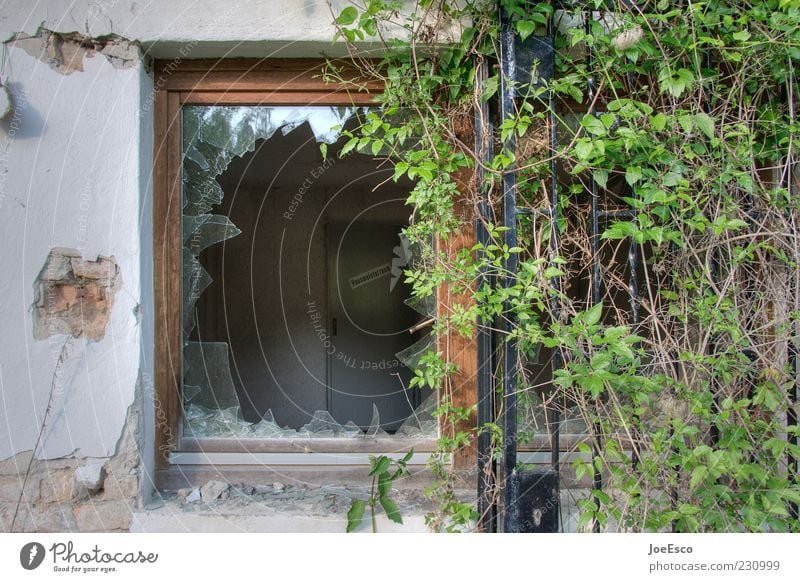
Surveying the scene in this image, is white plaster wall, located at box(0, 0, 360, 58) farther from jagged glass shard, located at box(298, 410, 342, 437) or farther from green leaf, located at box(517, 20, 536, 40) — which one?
jagged glass shard, located at box(298, 410, 342, 437)

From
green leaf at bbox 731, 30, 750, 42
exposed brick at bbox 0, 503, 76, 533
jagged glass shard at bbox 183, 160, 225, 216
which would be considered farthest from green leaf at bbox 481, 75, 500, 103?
exposed brick at bbox 0, 503, 76, 533

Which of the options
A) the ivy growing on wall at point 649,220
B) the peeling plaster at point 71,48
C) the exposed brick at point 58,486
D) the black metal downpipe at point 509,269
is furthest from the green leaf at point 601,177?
the exposed brick at point 58,486

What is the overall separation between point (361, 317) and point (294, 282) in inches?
27.7

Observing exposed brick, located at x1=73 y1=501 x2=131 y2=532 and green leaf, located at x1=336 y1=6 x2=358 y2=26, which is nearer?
green leaf, located at x1=336 y1=6 x2=358 y2=26

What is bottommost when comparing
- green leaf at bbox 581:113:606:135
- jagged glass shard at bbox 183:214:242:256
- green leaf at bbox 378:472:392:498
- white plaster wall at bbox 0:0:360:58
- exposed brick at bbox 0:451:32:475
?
green leaf at bbox 378:472:392:498

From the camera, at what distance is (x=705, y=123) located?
1768 mm

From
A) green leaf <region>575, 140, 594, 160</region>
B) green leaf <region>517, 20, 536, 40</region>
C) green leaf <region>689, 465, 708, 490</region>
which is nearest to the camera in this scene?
green leaf <region>689, 465, 708, 490</region>

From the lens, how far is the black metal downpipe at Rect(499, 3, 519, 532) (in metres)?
1.87

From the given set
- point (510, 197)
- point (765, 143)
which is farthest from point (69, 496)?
point (765, 143)

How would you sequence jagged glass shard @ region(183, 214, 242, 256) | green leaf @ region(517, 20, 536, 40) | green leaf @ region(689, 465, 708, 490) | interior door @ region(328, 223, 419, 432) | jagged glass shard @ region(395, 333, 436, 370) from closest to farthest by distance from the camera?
1. green leaf @ region(689, 465, 708, 490)
2. green leaf @ region(517, 20, 536, 40)
3. jagged glass shard @ region(183, 214, 242, 256)
4. jagged glass shard @ region(395, 333, 436, 370)
5. interior door @ region(328, 223, 419, 432)

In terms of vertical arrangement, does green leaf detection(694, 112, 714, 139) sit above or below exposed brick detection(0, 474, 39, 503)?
above

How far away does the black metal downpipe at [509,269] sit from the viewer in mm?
1871

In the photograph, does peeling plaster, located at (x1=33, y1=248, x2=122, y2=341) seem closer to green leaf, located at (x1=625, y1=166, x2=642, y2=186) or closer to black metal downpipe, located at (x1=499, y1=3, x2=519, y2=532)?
black metal downpipe, located at (x1=499, y1=3, x2=519, y2=532)

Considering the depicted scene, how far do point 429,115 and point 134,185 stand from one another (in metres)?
1.13
